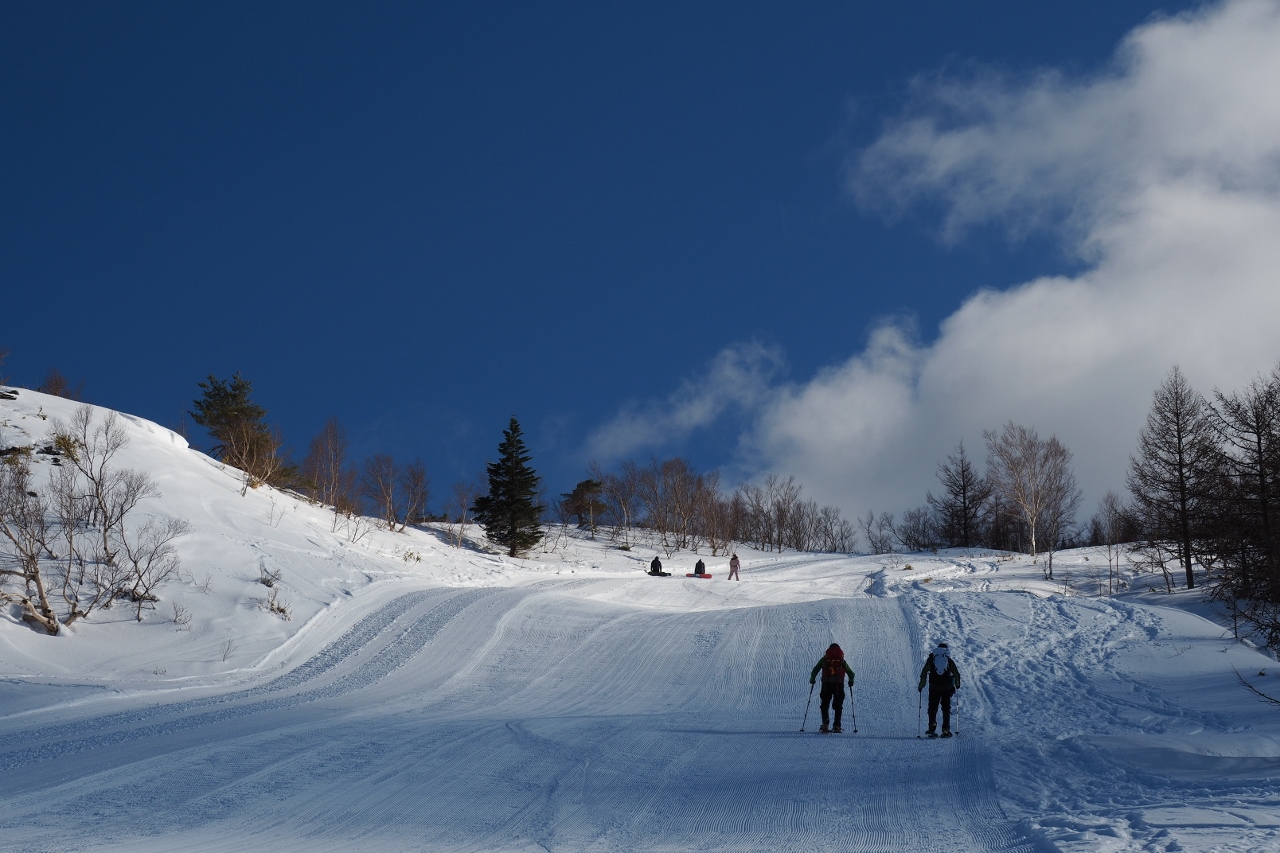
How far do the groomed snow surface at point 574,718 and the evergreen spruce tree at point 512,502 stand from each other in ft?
51.6

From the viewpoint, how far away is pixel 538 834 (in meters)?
8.12

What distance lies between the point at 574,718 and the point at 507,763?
3842 mm

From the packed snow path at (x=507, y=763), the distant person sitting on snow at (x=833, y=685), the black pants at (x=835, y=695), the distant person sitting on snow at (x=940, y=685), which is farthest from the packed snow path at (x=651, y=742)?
the black pants at (x=835, y=695)

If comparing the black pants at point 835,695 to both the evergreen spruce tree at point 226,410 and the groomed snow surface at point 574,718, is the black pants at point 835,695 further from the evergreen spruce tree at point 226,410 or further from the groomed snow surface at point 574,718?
the evergreen spruce tree at point 226,410

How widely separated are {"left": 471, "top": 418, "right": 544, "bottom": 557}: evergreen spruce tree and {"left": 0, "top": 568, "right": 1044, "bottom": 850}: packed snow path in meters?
27.4

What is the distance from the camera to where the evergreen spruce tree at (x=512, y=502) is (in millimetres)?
49219

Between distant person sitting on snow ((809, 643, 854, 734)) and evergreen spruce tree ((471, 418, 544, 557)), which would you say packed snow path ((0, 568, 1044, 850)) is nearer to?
distant person sitting on snow ((809, 643, 854, 734))

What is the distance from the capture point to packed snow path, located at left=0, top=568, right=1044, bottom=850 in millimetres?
8180

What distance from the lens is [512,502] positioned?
4959 centimetres

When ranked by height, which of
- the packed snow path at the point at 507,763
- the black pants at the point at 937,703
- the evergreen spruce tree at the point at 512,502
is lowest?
the packed snow path at the point at 507,763

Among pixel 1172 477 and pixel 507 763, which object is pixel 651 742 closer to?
pixel 507 763

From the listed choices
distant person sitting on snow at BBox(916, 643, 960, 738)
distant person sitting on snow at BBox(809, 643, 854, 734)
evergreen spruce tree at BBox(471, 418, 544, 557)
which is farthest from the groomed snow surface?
evergreen spruce tree at BBox(471, 418, 544, 557)

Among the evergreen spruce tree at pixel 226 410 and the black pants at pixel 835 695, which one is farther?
the evergreen spruce tree at pixel 226 410

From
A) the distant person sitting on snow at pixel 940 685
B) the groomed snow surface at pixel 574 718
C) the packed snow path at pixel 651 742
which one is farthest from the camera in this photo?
the distant person sitting on snow at pixel 940 685
